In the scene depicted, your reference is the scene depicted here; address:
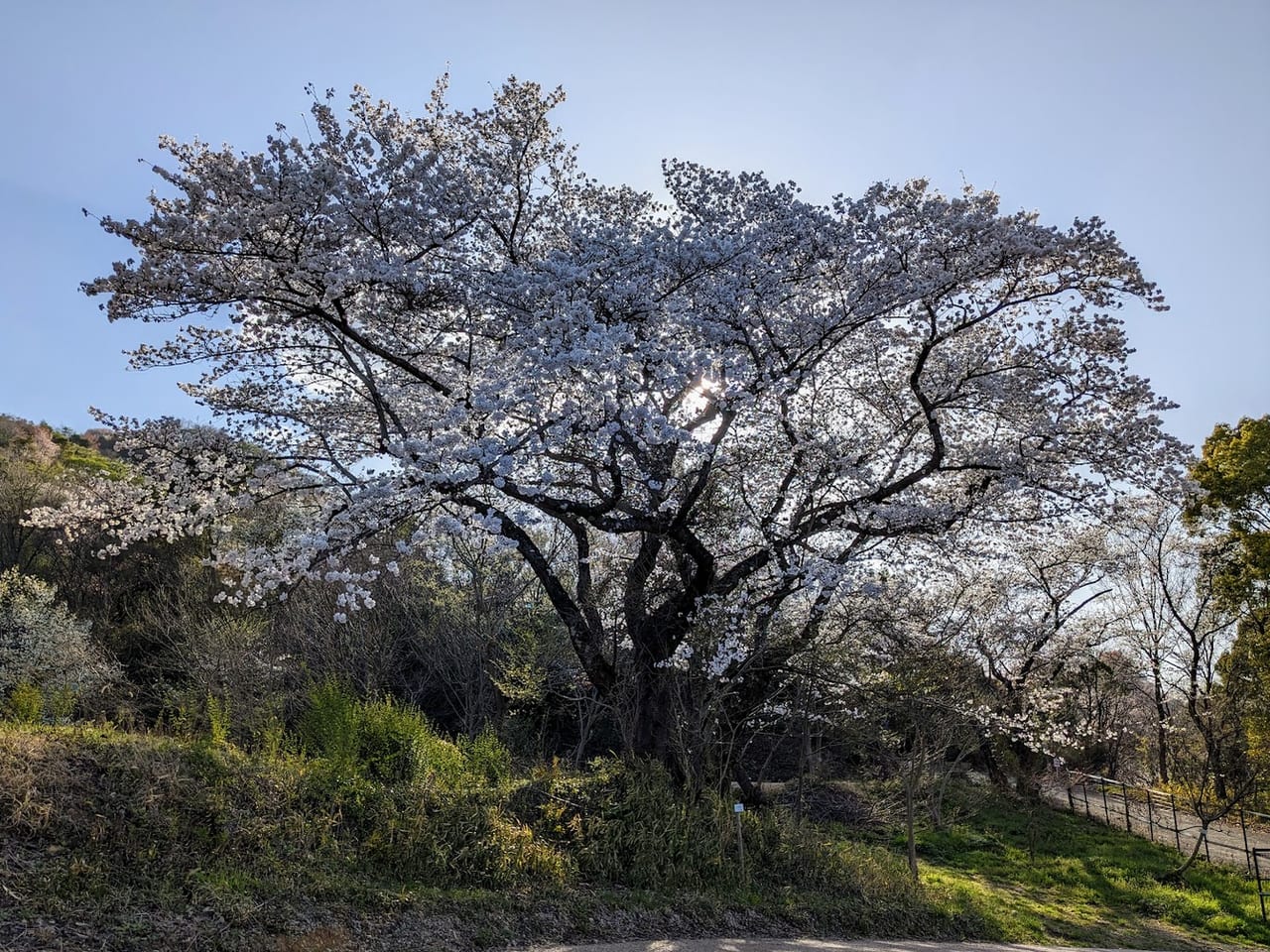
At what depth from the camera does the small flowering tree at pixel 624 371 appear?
685 cm

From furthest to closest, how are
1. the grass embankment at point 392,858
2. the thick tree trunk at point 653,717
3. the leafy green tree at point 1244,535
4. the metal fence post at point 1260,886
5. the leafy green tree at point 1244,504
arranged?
the leafy green tree at point 1244,504
the leafy green tree at point 1244,535
the metal fence post at point 1260,886
the thick tree trunk at point 653,717
the grass embankment at point 392,858

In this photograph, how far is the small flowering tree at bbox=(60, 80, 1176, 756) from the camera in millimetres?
6848

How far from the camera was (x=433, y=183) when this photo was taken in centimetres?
774

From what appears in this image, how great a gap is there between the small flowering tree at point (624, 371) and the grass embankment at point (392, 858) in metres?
1.53

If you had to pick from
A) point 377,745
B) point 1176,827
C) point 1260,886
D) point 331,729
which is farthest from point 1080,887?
point 331,729

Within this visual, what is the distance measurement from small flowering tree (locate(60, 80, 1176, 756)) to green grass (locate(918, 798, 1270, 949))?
14.4ft

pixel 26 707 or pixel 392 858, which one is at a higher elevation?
pixel 26 707

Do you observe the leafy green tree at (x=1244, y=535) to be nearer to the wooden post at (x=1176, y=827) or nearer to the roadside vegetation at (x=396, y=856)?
the wooden post at (x=1176, y=827)

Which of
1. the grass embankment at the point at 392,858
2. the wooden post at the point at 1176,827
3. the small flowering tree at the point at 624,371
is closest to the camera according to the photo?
the grass embankment at the point at 392,858

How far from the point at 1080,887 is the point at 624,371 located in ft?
35.6

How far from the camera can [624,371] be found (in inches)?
276

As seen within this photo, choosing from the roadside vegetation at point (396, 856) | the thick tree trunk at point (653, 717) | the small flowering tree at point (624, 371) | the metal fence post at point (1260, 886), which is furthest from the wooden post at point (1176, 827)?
the thick tree trunk at point (653, 717)

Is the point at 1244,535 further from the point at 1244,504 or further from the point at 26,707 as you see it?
the point at 26,707

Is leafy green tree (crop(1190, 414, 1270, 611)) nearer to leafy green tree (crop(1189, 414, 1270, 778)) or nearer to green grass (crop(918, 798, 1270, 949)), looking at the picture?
leafy green tree (crop(1189, 414, 1270, 778))
